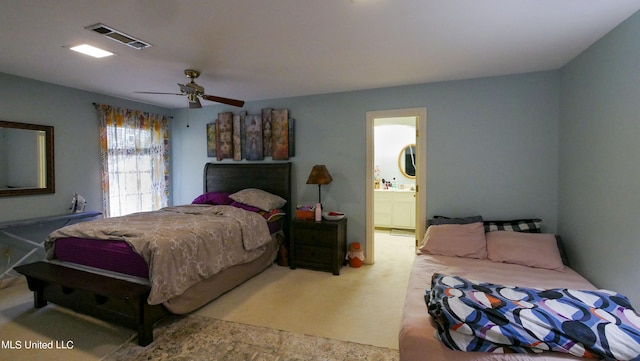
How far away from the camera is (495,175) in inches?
131

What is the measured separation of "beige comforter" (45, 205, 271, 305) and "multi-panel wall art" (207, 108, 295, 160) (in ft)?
3.80

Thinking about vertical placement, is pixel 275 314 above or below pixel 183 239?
below

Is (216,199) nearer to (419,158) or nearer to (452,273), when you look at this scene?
(419,158)

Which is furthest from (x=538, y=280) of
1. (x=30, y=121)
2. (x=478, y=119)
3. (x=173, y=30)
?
(x=30, y=121)

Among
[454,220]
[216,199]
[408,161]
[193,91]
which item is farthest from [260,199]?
[408,161]

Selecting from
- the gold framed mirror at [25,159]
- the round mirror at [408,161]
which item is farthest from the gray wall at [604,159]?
the gold framed mirror at [25,159]

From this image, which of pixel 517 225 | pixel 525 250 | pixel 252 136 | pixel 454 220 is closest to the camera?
pixel 525 250

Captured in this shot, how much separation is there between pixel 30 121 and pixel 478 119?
5230mm

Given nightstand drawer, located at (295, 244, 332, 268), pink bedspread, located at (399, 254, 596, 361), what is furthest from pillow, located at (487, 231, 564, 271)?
nightstand drawer, located at (295, 244, 332, 268)

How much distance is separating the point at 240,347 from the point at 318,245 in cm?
169

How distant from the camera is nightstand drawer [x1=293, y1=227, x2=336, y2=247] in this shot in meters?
3.59

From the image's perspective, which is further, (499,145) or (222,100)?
(499,145)

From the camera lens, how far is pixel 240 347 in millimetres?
2123

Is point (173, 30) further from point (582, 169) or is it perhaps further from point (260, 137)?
point (582, 169)
